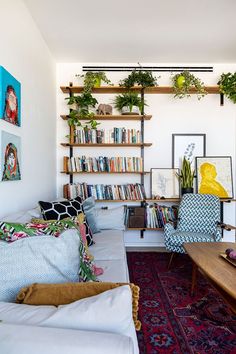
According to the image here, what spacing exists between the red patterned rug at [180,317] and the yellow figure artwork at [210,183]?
47.8 inches

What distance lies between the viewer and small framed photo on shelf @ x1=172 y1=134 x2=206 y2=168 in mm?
3770

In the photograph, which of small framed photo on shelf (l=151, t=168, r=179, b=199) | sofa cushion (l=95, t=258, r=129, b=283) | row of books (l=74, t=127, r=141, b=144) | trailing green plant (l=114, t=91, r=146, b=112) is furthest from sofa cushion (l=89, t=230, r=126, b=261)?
trailing green plant (l=114, t=91, r=146, b=112)

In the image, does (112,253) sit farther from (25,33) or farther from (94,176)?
(25,33)

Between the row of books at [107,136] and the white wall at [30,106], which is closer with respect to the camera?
the white wall at [30,106]

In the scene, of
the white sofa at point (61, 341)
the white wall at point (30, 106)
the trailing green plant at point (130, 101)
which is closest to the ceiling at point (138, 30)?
the white wall at point (30, 106)

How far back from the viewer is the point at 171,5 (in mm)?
2430

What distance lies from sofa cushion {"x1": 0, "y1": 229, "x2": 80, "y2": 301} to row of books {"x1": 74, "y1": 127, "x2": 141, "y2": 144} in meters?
2.44

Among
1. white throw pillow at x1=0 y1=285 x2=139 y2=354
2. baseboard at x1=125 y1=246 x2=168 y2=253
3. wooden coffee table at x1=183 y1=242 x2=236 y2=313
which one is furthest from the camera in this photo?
baseboard at x1=125 y1=246 x2=168 y2=253

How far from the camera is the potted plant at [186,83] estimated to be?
3.50 m

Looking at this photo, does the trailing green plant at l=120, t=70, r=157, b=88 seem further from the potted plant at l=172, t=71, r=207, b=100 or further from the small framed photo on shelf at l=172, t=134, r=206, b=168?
the small framed photo on shelf at l=172, t=134, r=206, b=168

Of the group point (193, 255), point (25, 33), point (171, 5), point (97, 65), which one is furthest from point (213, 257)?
point (97, 65)

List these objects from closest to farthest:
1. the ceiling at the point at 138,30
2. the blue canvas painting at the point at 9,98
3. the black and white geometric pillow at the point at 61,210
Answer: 1. the blue canvas painting at the point at 9,98
2. the black and white geometric pillow at the point at 61,210
3. the ceiling at the point at 138,30

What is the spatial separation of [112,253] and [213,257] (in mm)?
805

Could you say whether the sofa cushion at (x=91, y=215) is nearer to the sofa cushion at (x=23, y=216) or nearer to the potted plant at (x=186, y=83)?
the sofa cushion at (x=23, y=216)
